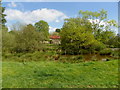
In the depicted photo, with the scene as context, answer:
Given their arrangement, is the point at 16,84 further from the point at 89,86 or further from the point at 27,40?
the point at 27,40

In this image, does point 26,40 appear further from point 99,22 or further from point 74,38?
point 99,22

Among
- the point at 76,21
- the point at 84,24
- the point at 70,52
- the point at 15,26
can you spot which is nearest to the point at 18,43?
the point at 15,26

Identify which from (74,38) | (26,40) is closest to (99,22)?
(74,38)

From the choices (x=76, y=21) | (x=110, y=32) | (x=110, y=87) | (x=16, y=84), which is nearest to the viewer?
(x=110, y=87)

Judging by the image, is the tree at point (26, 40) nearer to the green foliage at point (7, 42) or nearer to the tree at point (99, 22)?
the green foliage at point (7, 42)

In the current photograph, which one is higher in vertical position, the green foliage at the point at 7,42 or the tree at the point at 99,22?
the tree at the point at 99,22

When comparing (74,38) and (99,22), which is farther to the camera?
(99,22)

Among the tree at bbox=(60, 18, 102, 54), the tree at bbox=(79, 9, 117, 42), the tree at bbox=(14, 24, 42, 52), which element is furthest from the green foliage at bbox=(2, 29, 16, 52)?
the tree at bbox=(79, 9, 117, 42)

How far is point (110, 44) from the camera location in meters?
14.5

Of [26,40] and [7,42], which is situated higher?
[26,40]

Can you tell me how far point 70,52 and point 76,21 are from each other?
4.06m

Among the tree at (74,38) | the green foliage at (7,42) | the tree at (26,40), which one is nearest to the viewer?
the green foliage at (7,42)

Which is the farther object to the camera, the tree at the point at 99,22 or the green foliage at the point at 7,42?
the tree at the point at 99,22

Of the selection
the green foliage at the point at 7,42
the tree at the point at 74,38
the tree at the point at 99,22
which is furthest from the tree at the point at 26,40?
the tree at the point at 99,22
